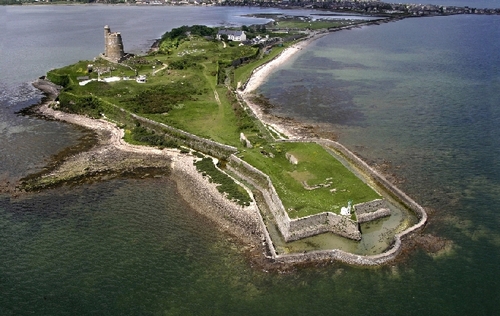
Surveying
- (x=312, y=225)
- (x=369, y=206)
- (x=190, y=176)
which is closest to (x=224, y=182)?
(x=190, y=176)

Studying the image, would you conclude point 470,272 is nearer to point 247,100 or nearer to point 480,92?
point 247,100

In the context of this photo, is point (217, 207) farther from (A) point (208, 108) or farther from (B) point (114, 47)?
(B) point (114, 47)

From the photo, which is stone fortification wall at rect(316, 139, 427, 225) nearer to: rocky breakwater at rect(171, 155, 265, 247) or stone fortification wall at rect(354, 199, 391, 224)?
stone fortification wall at rect(354, 199, 391, 224)

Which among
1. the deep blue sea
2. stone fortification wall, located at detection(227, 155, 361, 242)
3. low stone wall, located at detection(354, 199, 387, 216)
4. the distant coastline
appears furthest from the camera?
low stone wall, located at detection(354, 199, 387, 216)

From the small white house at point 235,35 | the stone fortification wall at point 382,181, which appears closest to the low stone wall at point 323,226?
the stone fortification wall at point 382,181

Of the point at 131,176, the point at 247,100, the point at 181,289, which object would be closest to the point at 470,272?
the point at 181,289

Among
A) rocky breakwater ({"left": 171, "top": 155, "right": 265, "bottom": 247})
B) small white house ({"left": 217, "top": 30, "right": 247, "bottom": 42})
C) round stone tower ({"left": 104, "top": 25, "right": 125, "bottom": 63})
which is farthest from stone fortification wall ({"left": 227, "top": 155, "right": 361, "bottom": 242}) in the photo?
small white house ({"left": 217, "top": 30, "right": 247, "bottom": 42})

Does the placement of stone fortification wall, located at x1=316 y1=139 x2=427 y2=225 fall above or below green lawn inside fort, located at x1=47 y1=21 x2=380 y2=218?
below
